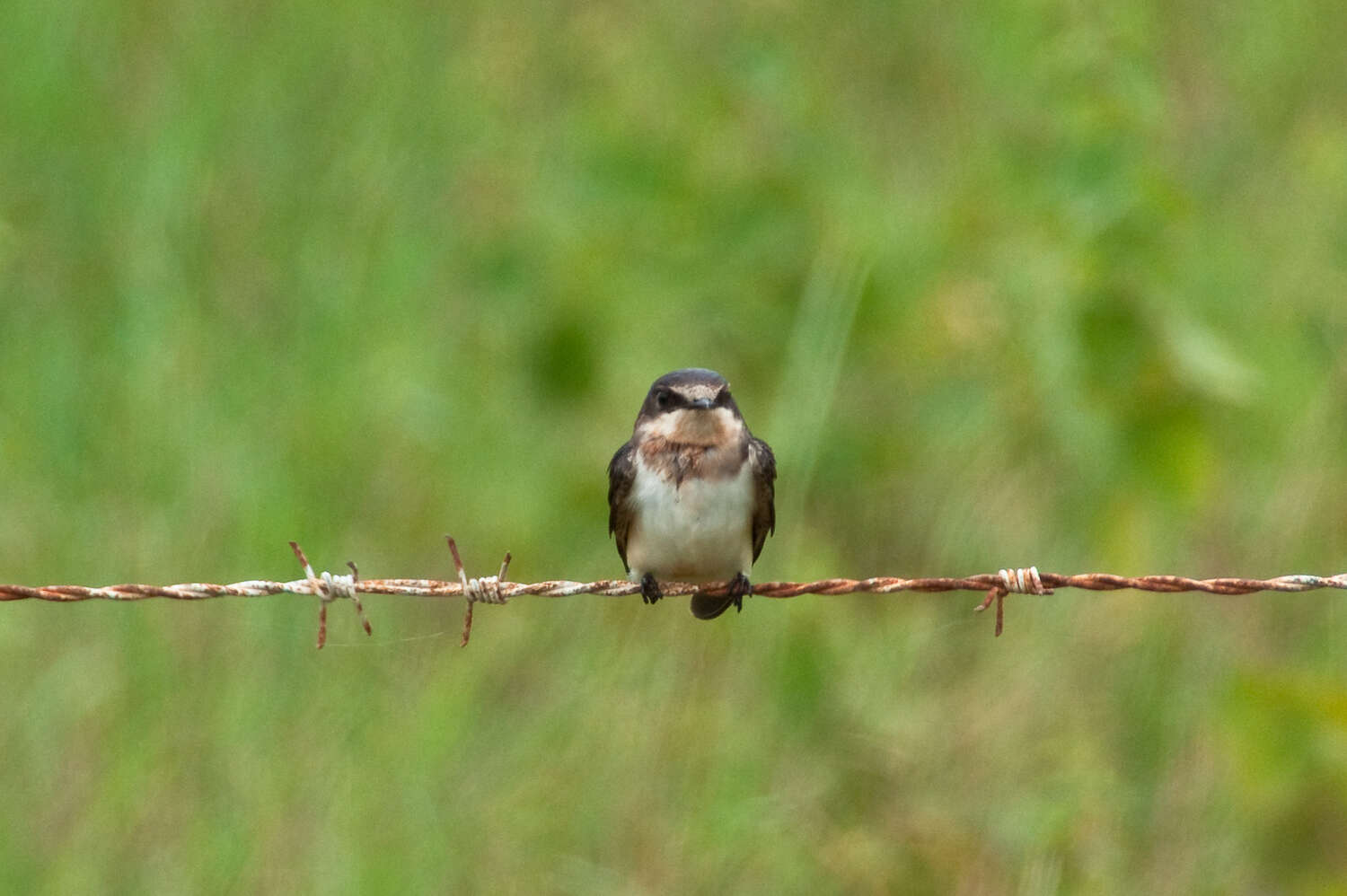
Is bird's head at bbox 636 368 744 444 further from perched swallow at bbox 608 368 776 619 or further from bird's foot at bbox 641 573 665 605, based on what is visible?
bird's foot at bbox 641 573 665 605

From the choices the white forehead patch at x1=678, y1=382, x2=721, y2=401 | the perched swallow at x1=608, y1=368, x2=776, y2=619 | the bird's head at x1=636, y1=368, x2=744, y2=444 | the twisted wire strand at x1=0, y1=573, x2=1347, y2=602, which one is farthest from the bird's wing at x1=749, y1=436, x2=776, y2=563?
the twisted wire strand at x1=0, y1=573, x2=1347, y2=602

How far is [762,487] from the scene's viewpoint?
535 cm

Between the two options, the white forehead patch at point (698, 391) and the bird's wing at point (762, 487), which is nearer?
the white forehead patch at point (698, 391)

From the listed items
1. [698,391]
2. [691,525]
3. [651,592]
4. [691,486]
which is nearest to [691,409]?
[698,391]

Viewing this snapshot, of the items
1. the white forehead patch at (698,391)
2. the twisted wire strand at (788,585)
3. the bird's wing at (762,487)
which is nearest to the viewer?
the twisted wire strand at (788,585)

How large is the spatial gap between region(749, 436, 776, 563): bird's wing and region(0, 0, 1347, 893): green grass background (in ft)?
2.25

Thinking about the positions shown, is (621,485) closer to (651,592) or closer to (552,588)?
(651,592)

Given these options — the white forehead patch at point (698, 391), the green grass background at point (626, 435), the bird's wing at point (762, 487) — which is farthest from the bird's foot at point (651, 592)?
the green grass background at point (626, 435)

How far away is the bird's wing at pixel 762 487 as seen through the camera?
533 cm

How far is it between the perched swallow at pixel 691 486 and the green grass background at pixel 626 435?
0.87 m

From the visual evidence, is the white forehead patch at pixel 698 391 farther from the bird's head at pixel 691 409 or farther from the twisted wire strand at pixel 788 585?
the twisted wire strand at pixel 788 585

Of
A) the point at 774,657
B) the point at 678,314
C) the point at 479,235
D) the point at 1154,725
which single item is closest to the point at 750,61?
the point at 678,314

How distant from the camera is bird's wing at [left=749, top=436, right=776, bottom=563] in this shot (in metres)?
5.33

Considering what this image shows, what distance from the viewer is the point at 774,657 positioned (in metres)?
6.30
